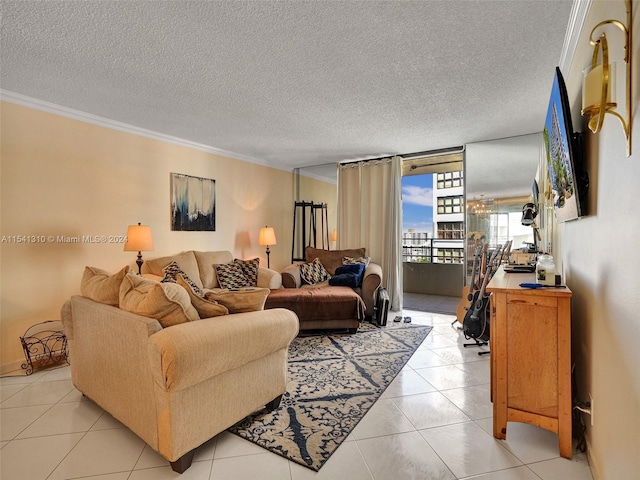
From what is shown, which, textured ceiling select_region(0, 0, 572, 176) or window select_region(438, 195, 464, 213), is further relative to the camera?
window select_region(438, 195, 464, 213)

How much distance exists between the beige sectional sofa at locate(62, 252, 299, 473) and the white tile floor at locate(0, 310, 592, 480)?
0.12 metres

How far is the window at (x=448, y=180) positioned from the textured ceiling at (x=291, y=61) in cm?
263

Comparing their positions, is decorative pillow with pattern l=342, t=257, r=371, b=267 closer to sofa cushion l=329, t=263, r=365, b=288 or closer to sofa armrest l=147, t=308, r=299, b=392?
sofa cushion l=329, t=263, r=365, b=288

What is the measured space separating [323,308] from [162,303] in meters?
2.34

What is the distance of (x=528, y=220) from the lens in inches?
133

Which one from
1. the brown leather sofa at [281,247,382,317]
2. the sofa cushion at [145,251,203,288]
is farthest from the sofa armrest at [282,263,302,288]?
the sofa cushion at [145,251,203,288]

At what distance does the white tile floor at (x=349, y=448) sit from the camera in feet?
5.21

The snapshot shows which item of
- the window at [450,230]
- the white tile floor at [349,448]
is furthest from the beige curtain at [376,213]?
the white tile floor at [349,448]

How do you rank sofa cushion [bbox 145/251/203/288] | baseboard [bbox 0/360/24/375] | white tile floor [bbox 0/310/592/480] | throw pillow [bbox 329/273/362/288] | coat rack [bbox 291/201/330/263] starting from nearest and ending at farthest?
white tile floor [bbox 0/310/592/480]
baseboard [bbox 0/360/24/375]
sofa cushion [bbox 145/251/203/288]
throw pillow [bbox 329/273/362/288]
coat rack [bbox 291/201/330/263]

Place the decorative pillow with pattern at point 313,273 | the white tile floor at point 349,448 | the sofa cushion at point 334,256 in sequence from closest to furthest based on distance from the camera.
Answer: the white tile floor at point 349,448 < the decorative pillow with pattern at point 313,273 < the sofa cushion at point 334,256

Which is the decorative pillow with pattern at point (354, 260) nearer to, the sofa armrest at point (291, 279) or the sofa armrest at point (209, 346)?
the sofa armrest at point (291, 279)

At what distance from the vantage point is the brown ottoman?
149 inches

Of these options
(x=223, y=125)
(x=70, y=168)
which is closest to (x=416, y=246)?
(x=223, y=125)

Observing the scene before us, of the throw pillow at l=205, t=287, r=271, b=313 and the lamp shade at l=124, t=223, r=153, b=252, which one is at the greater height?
the lamp shade at l=124, t=223, r=153, b=252
